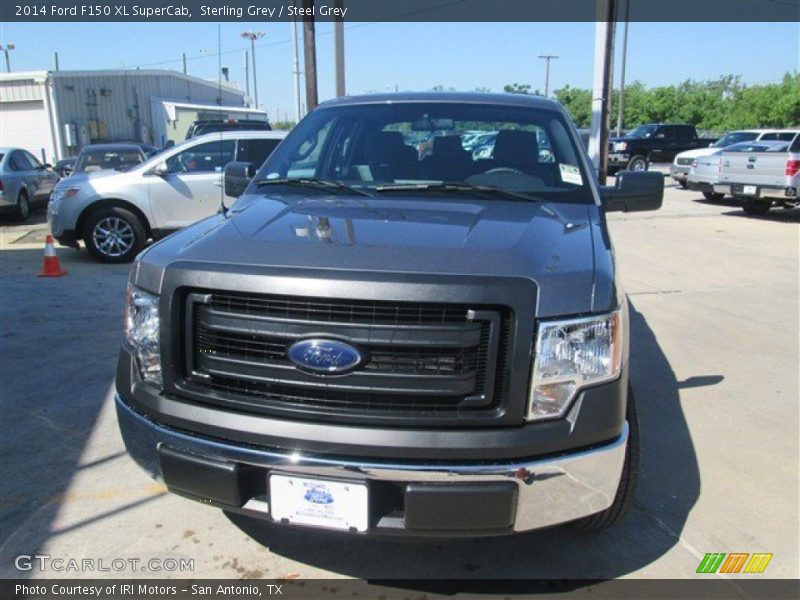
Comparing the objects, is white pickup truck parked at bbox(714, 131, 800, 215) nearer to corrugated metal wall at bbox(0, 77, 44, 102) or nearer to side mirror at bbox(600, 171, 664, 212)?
side mirror at bbox(600, 171, 664, 212)

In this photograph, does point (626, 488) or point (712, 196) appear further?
point (712, 196)

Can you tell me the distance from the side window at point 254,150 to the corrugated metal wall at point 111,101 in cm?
2504

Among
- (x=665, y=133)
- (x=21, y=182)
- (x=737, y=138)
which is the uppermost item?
(x=665, y=133)

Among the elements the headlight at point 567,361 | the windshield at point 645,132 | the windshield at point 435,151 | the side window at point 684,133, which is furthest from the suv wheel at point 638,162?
the headlight at point 567,361

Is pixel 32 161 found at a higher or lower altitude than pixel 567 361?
higher

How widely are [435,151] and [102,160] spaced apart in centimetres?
1233

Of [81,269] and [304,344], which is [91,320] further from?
[304,344]

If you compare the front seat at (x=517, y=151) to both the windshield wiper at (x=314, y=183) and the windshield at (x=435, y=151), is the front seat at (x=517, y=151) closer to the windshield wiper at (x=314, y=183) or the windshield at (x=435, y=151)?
the windshield at (x=435, y=151)

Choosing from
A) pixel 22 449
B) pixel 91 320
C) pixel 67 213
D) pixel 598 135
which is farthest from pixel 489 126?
pixel 598 135

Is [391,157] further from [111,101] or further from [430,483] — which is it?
[111,101]

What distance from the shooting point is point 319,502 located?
2.17 metres

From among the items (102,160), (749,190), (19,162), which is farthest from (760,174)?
(19,162)

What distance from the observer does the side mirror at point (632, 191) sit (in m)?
3.72

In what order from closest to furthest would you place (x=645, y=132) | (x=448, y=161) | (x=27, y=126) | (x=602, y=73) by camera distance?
1. (x=448, y=161)
2. (x=602, y=73)
3. (x=645, y=132)
4. (x=27, y=126)
